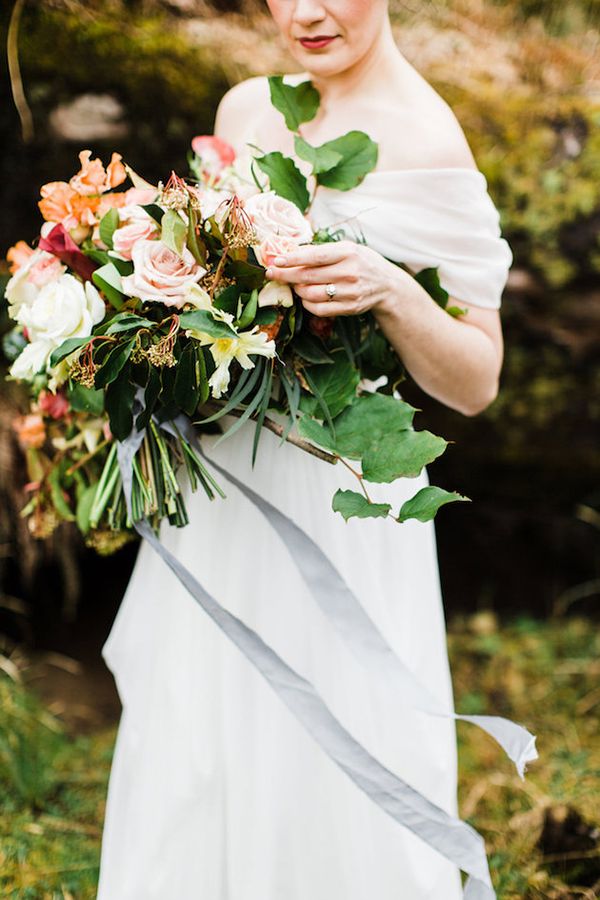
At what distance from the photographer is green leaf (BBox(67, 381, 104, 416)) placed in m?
1.48

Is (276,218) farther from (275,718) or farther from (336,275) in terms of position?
(275,718)

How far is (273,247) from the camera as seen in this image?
131cm

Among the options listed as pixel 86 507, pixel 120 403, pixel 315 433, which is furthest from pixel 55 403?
pixel 315 433

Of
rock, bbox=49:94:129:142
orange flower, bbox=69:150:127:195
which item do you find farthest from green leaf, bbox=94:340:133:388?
rock, bbox=49:94:129:142

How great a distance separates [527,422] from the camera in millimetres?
3004

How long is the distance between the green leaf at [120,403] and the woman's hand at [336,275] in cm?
27

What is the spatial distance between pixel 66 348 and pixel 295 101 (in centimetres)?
64

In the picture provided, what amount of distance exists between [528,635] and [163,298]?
8.06 feet

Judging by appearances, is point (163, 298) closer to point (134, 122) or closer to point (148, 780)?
point (148, 780)

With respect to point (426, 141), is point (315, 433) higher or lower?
lower

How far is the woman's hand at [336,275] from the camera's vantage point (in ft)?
4.32

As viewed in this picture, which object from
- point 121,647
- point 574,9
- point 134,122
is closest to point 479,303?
point 121,647

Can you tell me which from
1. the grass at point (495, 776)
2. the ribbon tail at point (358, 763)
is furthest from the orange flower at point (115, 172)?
the grass at point (495, 776)

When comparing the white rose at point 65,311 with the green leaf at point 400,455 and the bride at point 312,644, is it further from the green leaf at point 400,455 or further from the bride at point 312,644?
the green leaf at point 400,455
